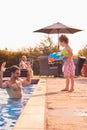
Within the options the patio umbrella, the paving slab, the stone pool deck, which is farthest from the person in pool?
the patio umbrella

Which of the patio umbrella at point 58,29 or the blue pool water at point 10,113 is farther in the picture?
the patio umbrella at point 58,29

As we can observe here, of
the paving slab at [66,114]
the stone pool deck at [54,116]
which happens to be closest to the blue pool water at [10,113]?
the stone pool deck at [54,116]

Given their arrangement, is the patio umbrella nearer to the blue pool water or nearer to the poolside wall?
the blue pool water

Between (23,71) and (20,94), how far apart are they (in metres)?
6.71

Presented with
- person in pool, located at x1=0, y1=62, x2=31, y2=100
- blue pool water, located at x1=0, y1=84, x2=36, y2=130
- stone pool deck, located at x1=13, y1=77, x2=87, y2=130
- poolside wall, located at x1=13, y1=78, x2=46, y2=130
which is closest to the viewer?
poolside wall, located at x1=13, y1=78, x2=46, y2=130

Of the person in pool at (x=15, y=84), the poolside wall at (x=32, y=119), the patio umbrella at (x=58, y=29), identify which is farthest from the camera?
the patio umbrella at (x=58, y=29)

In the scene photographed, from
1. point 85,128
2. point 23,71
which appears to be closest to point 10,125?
point 85,128

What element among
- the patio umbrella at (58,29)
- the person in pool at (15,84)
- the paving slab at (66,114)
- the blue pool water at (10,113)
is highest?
the patio umbrella at (58,29)

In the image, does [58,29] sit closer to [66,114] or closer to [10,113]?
[10,113]

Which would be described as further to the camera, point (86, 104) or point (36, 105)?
point (86, 104)

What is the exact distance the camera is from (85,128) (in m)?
4.26

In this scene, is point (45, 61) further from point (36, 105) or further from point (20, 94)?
point (36, 105)

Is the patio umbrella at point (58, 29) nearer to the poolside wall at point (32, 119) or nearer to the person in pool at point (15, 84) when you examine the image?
the person in pool at point (15, 84)

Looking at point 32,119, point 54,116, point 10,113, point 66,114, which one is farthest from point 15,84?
point 32,119
